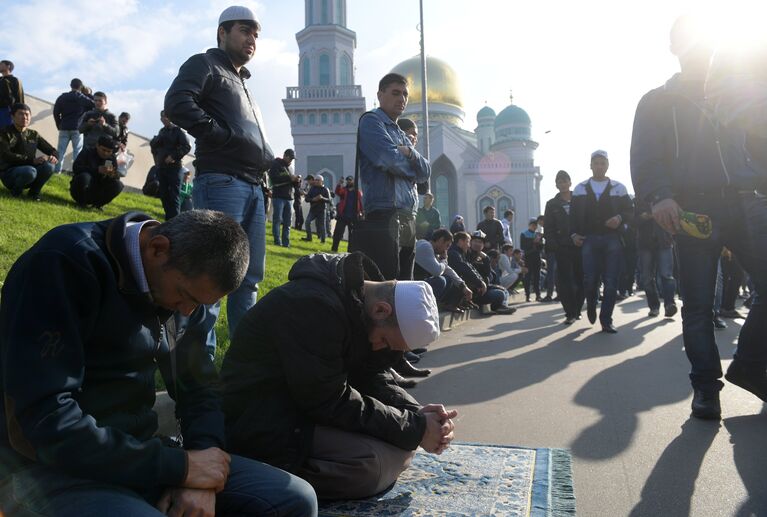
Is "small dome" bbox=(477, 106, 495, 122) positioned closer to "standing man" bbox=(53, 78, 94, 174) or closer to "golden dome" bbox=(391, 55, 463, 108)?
"golden dome" bbox=(391, 55, 463, 108)

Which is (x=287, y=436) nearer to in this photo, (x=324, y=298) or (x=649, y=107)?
(x=324, y=298)

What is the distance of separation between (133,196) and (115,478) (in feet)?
42.6

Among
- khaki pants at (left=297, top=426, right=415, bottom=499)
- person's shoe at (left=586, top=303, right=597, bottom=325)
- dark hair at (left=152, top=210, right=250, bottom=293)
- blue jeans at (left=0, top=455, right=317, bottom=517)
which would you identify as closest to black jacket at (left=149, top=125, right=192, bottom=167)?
person's shoe at (left=586, top=303, right=597, bottom=325)

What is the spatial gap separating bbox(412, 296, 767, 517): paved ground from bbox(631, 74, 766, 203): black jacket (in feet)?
4.56

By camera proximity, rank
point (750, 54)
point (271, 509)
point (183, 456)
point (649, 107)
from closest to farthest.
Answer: point (183, 456) → point (271, 509) → point (750, 54) → point (649, 107)

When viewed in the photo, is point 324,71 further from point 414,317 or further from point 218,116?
point 414,317

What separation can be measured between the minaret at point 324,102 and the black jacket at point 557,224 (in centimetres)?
4038

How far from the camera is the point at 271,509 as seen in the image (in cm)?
205

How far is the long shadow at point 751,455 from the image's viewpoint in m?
2.47

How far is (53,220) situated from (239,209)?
191 inches

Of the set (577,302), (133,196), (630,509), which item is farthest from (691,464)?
(133,196)

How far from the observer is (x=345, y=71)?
50688 millimetres

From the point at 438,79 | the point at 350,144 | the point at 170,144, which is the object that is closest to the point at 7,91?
the point at 170,144

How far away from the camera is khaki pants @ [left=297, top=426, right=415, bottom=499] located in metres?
2.57
